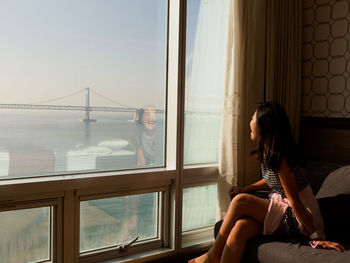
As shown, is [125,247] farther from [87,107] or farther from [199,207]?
[87,107]

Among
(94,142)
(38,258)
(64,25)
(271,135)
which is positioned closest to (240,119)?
(271,135)

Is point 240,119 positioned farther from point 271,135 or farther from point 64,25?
point 64,25

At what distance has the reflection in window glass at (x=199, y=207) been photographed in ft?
9.18

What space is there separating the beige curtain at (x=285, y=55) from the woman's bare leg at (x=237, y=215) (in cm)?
106

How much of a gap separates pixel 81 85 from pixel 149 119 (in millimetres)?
545

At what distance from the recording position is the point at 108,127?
2.41m

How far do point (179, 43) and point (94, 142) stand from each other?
906mm

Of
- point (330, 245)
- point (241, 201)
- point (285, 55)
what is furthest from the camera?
point (285, 55)

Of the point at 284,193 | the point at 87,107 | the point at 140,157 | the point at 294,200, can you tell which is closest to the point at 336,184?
the point at 284,193

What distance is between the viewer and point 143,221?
262 centimetres

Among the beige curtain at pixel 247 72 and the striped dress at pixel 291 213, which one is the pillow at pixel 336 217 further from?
the beige curtain at pixel 247 72

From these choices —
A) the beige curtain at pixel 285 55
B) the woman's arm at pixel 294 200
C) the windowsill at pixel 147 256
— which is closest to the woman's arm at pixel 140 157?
the windowsill at pixel 147 256

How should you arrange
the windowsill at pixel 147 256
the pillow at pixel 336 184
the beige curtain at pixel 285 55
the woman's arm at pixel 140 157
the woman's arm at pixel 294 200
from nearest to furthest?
1. the woman's arm at pixel 294 200
2. the pillow at pixel 336 184
3. the windowsill at pixel 147 256
4. the woman's arm at pixel 140 157
5. the beige curtain at pixel 285 55

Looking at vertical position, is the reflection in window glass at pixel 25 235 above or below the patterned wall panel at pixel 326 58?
below
